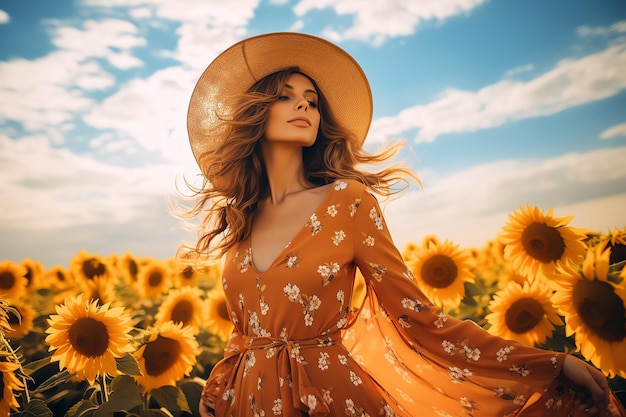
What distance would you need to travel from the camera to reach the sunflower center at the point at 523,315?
2561 mm

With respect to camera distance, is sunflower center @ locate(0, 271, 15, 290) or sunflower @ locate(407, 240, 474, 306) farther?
sunflower center @ locate(0, 271, 15, 290)

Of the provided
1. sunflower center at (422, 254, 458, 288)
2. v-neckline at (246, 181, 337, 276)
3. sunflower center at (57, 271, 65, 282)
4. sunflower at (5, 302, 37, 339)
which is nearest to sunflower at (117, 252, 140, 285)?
sunflower center at (57, 271, 65, 282)

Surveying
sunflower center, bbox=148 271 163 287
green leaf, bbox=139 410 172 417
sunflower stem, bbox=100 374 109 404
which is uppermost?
sunflower center, bbox=148 271 163 287

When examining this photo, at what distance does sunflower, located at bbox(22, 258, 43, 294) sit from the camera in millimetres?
5122

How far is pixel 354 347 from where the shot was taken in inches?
90.4

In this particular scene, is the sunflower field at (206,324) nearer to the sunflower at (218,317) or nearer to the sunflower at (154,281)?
the sunflower at (218,317)

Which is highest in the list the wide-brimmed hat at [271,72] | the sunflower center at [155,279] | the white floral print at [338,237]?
the wide-brimmed hat at [271,72]

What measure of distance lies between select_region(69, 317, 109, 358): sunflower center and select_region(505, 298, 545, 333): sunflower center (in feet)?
6.78

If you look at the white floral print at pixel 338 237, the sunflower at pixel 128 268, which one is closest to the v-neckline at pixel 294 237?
the white floral print at pixel 338 237

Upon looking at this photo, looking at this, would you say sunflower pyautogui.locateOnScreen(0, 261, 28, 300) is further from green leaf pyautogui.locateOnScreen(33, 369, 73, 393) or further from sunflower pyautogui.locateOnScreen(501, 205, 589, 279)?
sunflower pyautogui.locateOnScreen(501, 205, 589, 279)

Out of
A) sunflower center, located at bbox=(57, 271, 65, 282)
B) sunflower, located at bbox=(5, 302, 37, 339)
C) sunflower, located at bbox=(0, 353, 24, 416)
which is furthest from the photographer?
sunflower center, located at bbox=(57, 271, 65, 282)

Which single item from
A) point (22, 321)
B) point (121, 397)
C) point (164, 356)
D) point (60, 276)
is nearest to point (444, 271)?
point (164, 356)

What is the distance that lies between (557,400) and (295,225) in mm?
1255

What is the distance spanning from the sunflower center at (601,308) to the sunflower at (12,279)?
4.86m
